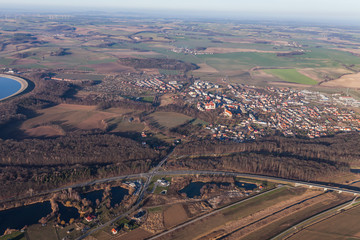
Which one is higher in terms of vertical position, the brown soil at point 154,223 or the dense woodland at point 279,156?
the dense woodland at point 279,156

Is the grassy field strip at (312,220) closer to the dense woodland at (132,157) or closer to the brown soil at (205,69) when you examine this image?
the dense woodland at (132,157)

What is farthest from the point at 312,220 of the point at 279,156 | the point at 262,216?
the point at 279,156

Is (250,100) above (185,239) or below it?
above

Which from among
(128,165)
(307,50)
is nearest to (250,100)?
(128,165)

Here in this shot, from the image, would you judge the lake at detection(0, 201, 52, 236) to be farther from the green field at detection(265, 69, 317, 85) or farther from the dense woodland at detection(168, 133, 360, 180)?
the green field at detection(265, 69, 317, 85)

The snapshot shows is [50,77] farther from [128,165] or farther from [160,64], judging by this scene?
[128,165]

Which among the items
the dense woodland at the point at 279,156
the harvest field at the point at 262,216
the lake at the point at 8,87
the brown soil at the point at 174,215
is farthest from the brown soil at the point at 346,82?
the lake at the point at 8,87
